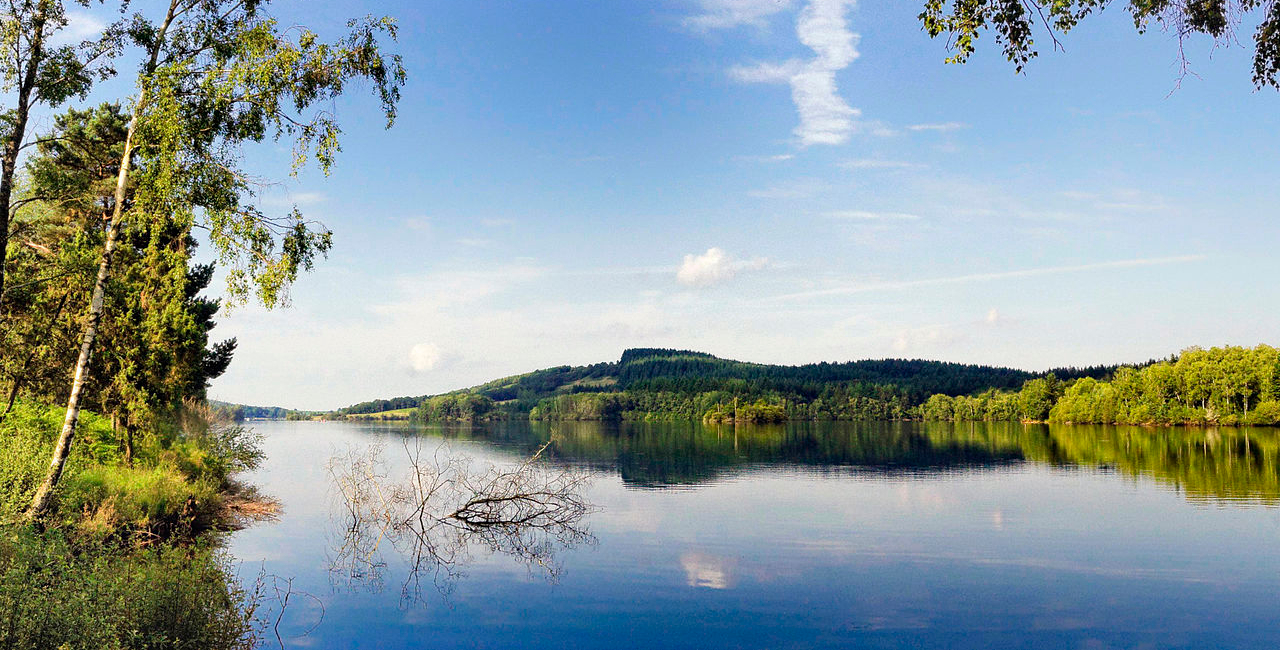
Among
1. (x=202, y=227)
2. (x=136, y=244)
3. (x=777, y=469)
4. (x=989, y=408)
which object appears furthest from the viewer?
(x=989, y=408)

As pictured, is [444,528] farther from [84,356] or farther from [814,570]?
[84,356]

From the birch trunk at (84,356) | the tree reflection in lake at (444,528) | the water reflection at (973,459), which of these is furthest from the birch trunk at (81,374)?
the water reflection at (973,459)

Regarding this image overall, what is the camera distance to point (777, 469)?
58.2 metres

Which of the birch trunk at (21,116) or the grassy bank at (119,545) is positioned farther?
the birch trunk at (21,116)

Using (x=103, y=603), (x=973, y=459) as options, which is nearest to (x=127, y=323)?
(x=103, y=603)

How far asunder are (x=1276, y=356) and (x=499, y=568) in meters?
150

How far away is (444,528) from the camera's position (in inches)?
1244

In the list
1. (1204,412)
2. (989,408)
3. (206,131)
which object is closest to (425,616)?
(206,131)

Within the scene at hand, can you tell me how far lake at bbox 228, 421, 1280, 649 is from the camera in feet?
60.2

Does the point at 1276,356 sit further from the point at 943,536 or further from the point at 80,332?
the point at 80,332

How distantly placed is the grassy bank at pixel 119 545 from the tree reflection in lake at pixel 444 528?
4.50m

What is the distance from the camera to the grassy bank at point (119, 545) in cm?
1127

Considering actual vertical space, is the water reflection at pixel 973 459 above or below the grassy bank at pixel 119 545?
below

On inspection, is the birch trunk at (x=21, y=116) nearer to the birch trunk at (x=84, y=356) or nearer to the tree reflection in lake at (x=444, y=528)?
the birch trunk at (x=84, y=356)
